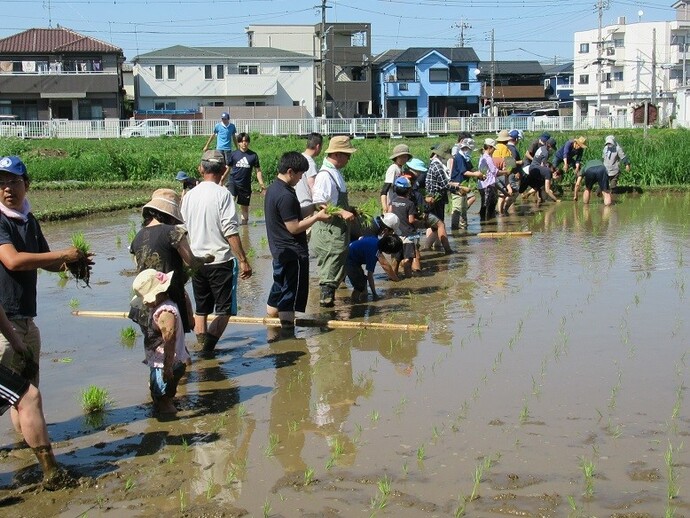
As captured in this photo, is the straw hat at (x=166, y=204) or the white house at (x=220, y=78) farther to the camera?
the white house at (x=220, y=78)

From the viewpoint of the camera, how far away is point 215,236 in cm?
739

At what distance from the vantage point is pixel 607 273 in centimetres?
1084

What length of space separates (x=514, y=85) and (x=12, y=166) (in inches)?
2963

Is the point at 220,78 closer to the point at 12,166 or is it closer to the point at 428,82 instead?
the point at 428,82

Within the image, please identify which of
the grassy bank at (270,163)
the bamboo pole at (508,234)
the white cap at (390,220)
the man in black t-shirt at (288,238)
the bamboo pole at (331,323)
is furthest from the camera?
the grassy bank at (270,163)

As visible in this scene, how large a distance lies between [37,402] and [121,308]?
16.0ft

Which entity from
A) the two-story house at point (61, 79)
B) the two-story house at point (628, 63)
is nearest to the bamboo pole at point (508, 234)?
the two-story house at point (61, 79)

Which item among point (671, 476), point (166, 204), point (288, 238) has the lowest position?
point (671, 476)

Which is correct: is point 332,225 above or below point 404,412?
above

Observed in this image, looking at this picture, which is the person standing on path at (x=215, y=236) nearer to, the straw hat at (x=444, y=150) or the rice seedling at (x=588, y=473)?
the rice seedling at (x=588, y=473)

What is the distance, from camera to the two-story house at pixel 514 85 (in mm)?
74000

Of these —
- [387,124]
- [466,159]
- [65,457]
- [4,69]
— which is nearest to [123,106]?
[4,69]

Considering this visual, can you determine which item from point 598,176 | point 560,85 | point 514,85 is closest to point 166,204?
point 598,176

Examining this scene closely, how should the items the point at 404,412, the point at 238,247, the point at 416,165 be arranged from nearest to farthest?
the point at 404,412
the point at 238,247
the point at 416,165
